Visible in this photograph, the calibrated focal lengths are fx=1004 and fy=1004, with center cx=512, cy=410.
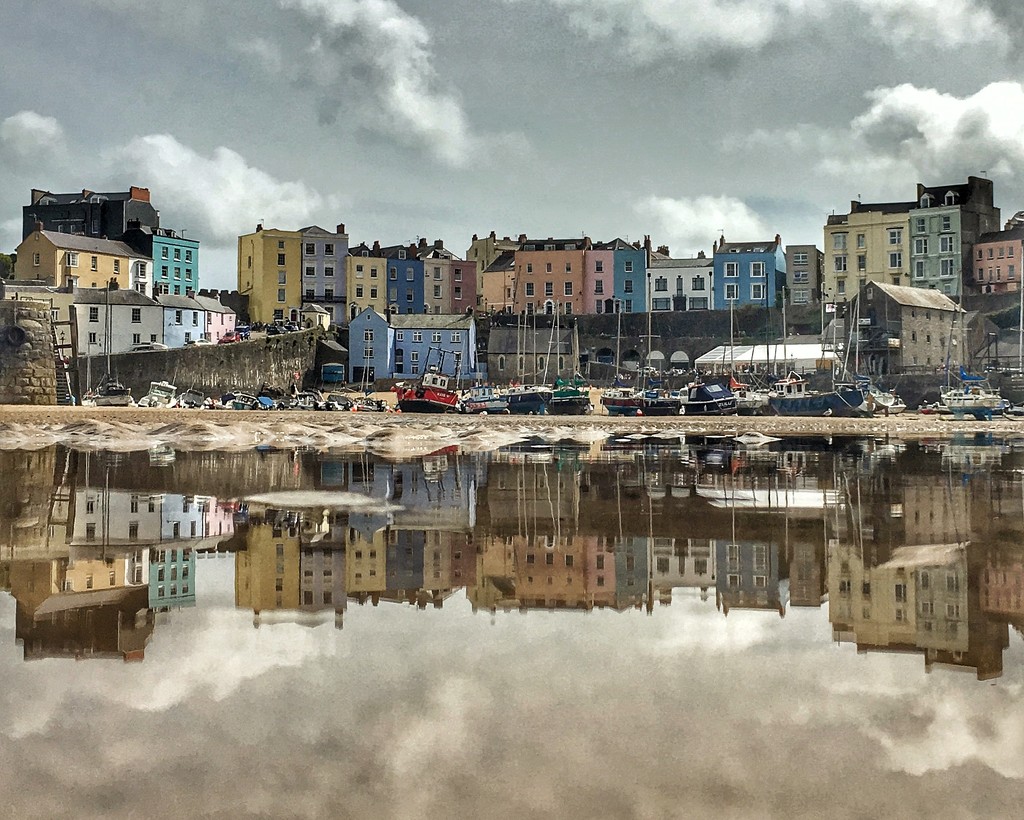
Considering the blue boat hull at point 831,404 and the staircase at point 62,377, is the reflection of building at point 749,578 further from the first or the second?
the staircase at point 62,377

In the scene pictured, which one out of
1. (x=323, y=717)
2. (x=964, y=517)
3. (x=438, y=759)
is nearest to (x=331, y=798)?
(x=438, y=759)

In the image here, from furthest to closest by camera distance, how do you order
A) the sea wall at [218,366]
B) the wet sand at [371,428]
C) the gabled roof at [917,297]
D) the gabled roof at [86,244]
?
the gabled roof at [86,244], the gabled roof at [917,297], the sea wall at [218,366], the wet sand at [371,428]

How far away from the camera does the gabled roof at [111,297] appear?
63688 mm

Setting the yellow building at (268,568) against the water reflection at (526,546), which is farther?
the yellow building at (268,568)

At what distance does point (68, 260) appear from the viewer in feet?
235

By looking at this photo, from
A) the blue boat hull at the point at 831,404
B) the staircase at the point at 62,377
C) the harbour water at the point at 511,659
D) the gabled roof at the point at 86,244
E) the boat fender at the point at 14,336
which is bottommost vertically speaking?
the harbour water at the point at 511,659

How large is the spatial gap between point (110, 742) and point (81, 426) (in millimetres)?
33510

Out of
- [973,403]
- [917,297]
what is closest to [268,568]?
[973,403]

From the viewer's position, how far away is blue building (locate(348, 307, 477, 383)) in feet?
234

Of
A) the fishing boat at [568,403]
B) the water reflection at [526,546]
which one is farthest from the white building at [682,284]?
the water reflection at [526,546]

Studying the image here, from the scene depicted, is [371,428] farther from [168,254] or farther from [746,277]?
[168,254]

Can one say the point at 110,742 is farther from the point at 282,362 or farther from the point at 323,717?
the point at 282,362

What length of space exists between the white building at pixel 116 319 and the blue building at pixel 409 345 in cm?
1341

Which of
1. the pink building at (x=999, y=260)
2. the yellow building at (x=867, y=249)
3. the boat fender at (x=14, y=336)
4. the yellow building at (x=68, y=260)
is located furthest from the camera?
the yellow building at (x=867, y=249)
